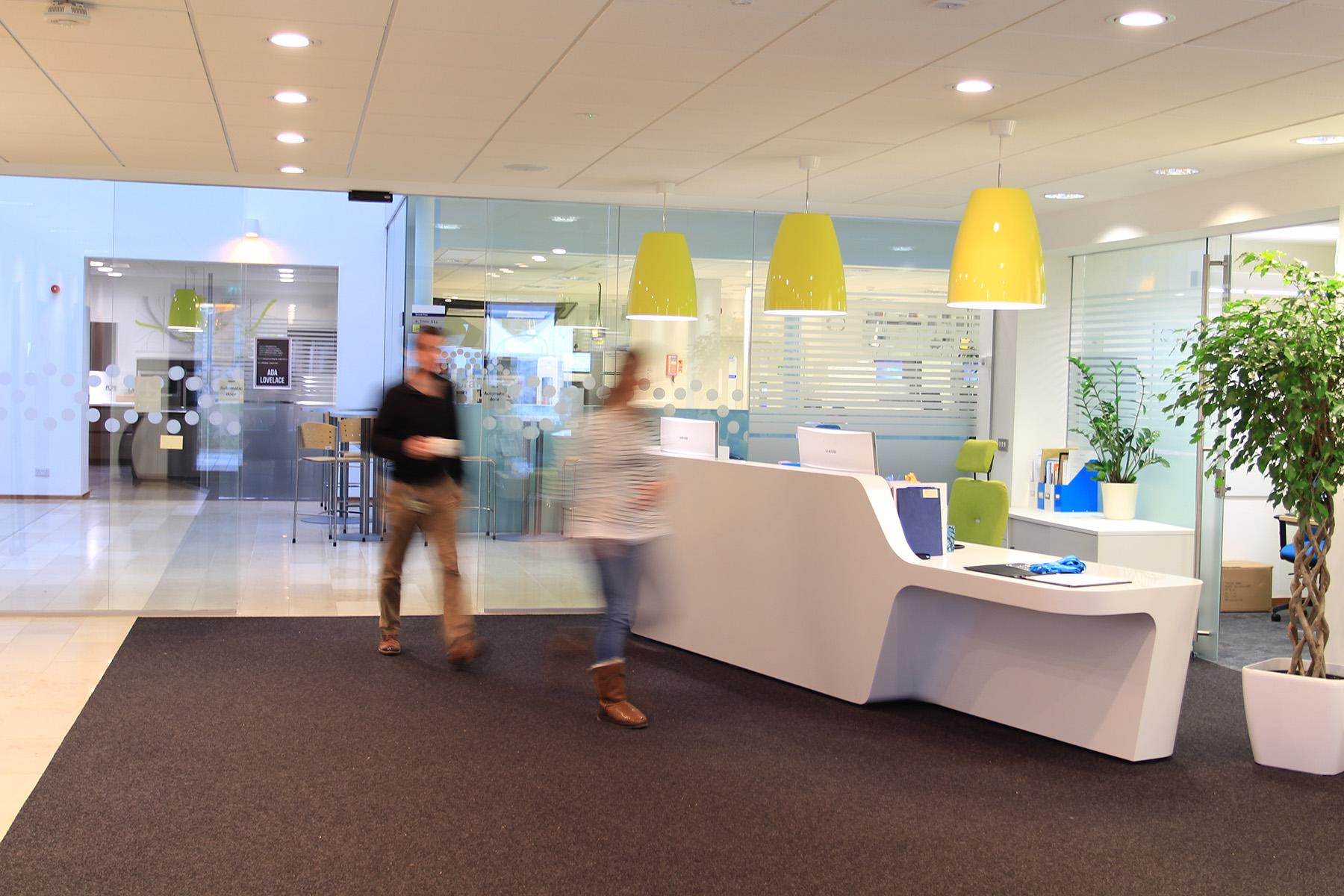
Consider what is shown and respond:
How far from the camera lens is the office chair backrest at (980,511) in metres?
6.80

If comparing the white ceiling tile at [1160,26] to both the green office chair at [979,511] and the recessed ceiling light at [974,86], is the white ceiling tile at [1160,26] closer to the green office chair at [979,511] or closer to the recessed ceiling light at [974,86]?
the recessed ceiling light at [974,86]

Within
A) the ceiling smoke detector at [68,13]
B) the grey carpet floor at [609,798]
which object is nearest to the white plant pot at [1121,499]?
the grey carpet floor at [609,798]

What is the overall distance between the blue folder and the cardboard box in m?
4.07

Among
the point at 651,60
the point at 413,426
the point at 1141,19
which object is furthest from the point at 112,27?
the point at 1141,19

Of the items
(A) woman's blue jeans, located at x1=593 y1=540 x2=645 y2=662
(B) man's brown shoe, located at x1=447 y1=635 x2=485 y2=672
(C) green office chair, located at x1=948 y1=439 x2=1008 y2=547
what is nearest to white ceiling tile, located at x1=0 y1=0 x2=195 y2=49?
(A) woman's blue jeans, located at x1=593 y1=540 x2=645 y2=662

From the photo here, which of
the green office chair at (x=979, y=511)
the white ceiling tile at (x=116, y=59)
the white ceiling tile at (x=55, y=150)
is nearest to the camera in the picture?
the white ceiling tile at (x=116, y=59)

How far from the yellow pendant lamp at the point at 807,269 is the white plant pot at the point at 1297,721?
10.5ft

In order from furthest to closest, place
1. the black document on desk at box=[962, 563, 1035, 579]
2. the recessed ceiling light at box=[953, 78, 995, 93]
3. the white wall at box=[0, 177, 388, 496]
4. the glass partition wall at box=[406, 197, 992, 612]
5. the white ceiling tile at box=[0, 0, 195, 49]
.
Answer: the glass partition wall at box=[406, 197, 992, 612] < the white wall at box=[0, 177, 388, 496] < the black document on desk at box=[962, 563, 1035, 579] < the recessed ceiling light at box=[953, 78, 995, 93] < the white ceiling tile at box=[0, 0, 195, 49]

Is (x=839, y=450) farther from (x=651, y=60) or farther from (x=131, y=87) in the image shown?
(x=131, y=87)

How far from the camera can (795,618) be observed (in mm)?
6445

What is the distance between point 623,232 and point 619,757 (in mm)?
4610

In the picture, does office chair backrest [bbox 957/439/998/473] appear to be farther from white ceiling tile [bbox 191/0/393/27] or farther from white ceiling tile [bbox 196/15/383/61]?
white ceiling tile [bbox 191/0/393/27]

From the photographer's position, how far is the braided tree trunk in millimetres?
5340

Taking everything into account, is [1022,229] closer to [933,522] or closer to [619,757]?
[933,522]
